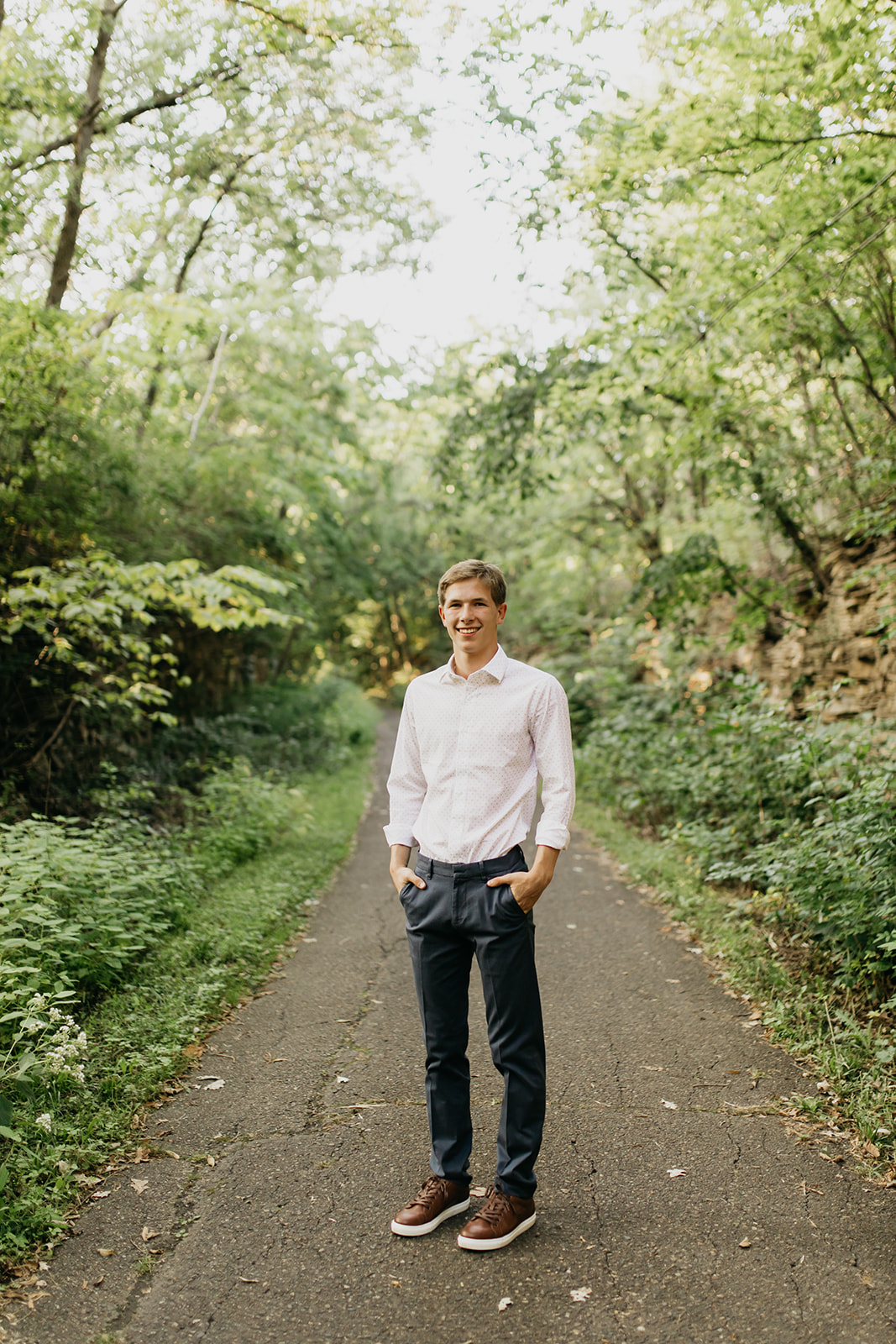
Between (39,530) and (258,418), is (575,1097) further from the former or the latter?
(258,418)

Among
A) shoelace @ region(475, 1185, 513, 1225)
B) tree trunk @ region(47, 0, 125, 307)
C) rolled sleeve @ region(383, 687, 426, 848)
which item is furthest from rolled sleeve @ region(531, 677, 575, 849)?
tree trunk @ region(47, 0, 125, 307)

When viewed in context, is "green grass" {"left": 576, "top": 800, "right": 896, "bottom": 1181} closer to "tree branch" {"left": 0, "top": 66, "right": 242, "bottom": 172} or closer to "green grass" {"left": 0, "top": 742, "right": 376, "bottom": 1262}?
"green grass" {"left": 0, "top": 742, "right": 376, "bottom": 1262}

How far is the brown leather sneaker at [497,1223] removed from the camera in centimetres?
278

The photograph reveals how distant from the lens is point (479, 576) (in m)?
2.98

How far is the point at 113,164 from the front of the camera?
9.79 m

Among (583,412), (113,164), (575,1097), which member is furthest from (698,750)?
(113,164)

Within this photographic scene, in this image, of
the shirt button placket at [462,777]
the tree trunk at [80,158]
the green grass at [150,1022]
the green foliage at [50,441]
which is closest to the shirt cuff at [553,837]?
the shirt button placket at [462,777]

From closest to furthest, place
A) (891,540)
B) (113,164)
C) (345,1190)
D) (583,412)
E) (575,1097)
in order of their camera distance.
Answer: (345,1190) < (575,1097) < (891,540) < (113,164) < (583,412)

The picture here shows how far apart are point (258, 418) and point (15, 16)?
664 centimetres

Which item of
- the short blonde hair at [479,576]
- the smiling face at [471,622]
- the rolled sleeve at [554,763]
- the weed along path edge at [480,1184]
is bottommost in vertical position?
the weed along path edge at [480,1184]

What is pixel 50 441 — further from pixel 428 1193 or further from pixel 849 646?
pixel 849 646

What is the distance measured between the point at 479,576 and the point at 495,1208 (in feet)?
6.95

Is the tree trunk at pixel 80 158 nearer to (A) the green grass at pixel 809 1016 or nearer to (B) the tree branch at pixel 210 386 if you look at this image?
(B) the tree branch at pixel 210 386

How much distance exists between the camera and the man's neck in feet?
9.82
